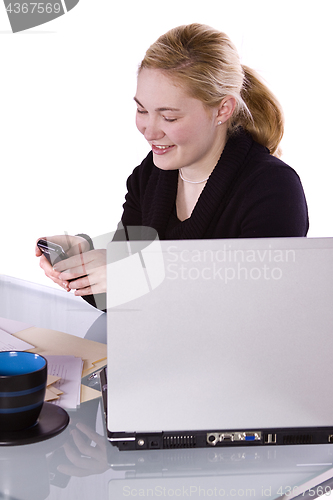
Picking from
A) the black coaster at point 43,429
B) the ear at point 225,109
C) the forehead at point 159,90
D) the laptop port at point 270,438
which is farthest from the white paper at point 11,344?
the ear at point 225,109

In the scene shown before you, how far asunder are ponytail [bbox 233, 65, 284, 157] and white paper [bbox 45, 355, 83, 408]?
3.16 ft

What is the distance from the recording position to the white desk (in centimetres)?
64

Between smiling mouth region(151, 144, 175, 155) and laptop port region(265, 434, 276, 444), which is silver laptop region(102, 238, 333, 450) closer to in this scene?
laptop port region(265, 434, 276, 444)

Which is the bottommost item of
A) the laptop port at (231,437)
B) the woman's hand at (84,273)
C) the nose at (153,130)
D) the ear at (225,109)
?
the laptop port at (231,437)

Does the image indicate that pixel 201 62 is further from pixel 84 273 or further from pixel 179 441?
pixel 179 441

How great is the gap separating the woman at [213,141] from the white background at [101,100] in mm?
1467

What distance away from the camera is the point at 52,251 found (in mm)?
1217

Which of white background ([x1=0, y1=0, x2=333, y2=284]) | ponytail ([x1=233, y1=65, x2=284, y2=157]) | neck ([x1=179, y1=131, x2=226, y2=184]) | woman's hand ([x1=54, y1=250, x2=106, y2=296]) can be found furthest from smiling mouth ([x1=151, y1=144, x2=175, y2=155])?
white background ([x1=0, y1=0, x2=333, y2=284])

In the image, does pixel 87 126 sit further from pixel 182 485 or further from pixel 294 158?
pixel 182 485

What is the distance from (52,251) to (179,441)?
2.05ft

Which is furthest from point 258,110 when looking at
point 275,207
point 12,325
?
point 12,325

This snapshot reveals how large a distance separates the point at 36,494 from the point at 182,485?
187 millimetres

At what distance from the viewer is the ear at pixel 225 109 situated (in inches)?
60.3

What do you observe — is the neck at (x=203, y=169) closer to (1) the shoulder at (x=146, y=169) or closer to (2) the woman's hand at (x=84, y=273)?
(1) the shoulder at (x=146, y=169)
